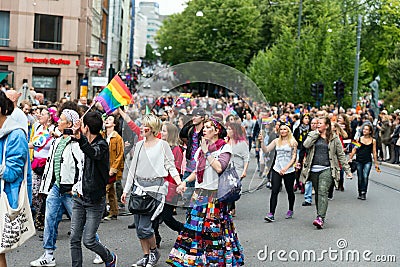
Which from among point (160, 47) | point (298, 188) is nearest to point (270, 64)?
point (298, 188)

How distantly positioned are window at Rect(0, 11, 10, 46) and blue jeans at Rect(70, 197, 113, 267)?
34.8m

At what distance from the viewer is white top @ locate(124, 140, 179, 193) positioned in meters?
7.31

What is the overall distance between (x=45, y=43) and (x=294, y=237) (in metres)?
33.8

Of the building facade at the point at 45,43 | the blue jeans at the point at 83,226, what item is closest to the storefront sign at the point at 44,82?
the building facade at the point at 45,43

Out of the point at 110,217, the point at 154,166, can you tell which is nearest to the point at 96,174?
the point at 154,166

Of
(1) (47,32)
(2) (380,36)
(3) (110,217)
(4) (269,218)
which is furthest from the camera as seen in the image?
(2) (380,36)

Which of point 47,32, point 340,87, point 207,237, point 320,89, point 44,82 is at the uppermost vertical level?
point 47,32

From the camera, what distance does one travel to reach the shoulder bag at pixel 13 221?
6020mm

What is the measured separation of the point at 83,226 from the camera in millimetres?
6953

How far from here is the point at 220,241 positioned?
6.92 meters

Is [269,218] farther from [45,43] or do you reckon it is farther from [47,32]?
[47,32]

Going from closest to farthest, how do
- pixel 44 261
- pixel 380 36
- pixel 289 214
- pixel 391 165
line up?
pixel 44 261 < pixel 289 214 < pixel 391 165 < pixel 380 36

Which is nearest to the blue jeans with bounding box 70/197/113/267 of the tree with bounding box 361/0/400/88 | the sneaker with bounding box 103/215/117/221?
the sneaker with bounding box 103/215/117/221

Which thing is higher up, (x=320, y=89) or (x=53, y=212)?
(x=320, y=89)
